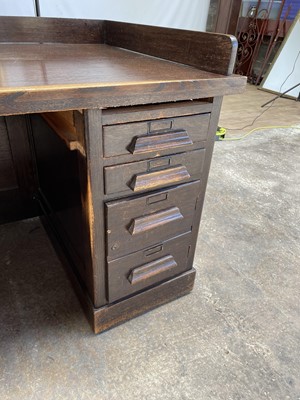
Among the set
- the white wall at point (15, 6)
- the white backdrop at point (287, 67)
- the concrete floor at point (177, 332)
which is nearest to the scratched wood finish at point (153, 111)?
the concrete floor at point (177, 332)

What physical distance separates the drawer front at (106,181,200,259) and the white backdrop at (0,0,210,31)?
2089mm

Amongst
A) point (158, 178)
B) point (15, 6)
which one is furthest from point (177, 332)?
point (15, 6)

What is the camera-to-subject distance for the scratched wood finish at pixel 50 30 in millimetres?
1122

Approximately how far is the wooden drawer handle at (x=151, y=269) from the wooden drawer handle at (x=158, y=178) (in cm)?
27

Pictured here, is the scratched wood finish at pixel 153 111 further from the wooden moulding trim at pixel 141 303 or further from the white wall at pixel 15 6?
the white wall at pixel 15 6

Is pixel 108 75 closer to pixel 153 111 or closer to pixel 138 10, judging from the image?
pixel 153 111

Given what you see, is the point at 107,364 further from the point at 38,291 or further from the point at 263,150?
the point at 263,150

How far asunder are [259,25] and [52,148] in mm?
4805

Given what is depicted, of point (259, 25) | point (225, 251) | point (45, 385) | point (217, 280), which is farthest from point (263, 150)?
point (259, 25)

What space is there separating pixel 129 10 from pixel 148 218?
10.7 feet

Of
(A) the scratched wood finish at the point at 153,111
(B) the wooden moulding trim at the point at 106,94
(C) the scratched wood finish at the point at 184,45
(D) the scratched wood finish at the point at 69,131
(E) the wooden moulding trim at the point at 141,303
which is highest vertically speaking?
(C) the scratched wood finish at the point at 184,45

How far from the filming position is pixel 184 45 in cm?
83

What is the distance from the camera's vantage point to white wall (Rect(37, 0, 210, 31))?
286 cm

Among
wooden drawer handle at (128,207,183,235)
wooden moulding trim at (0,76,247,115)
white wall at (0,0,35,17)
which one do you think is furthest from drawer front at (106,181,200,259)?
white wall at (0,0,35,17)
